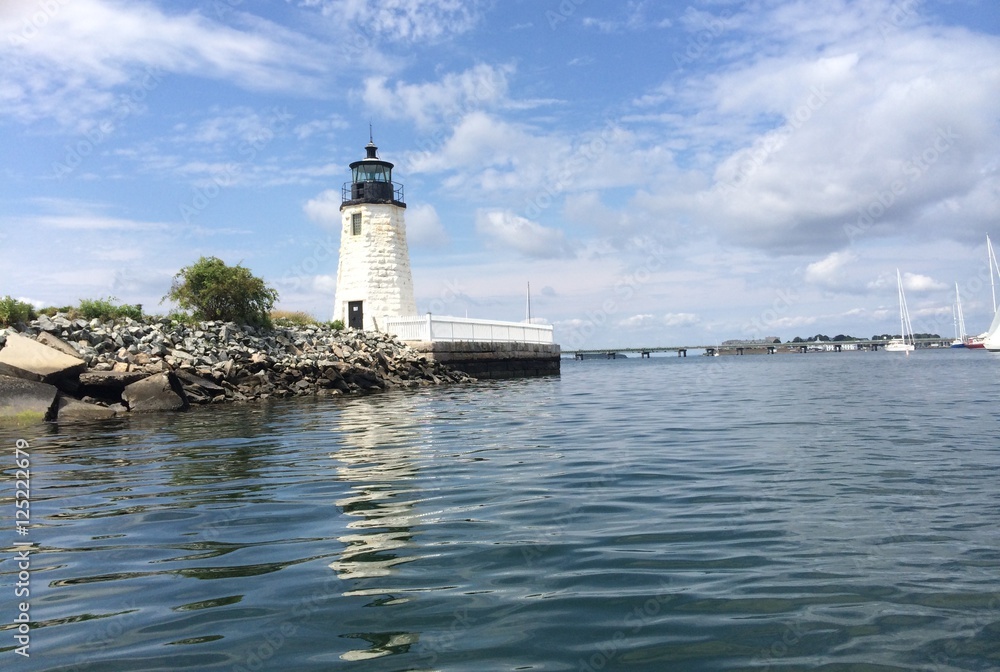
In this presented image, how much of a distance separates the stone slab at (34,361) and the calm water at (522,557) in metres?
7.57

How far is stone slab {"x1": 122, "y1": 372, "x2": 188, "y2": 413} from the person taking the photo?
18234mm

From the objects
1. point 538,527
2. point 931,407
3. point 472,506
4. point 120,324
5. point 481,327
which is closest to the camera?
point 538,527

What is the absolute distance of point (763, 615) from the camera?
3689 mm

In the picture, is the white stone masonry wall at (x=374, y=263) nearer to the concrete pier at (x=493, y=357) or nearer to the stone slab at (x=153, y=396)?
the concrete pier at (x=493, y=357)

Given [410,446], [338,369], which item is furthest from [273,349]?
[410,446]

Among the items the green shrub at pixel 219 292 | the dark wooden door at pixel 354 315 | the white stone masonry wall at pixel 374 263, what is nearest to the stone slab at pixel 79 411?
the green shrub at pixel 219 292

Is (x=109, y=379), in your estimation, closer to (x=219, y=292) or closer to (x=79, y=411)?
(x=79, y=411)

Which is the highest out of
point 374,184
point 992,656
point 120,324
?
point 374,184

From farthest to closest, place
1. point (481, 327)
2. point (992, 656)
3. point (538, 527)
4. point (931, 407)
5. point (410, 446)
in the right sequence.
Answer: point (481, 327), point (931, 407), point (410, 446), point (538, 527), point (992, 656)

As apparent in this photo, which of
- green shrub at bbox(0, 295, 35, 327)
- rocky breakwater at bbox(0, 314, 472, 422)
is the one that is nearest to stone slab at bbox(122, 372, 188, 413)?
rocky breakwater at bbox(0, 314, 472, 422)

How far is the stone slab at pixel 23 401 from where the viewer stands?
1585 cm

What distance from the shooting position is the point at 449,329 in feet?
111

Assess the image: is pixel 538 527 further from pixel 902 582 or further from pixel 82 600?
pixel 82 600

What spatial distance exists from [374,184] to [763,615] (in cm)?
3443
